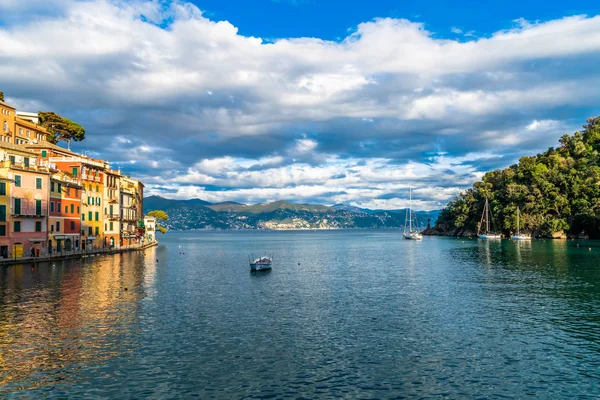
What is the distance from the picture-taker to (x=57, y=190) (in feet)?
305

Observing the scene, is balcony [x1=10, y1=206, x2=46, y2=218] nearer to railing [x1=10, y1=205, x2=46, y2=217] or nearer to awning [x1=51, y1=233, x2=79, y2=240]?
railing [x1=10, y1=205, x2=46, y2=217]

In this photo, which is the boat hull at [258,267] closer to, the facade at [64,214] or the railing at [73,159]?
the facade at [64,214]

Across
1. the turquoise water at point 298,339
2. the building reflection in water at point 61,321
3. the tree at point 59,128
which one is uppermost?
the tree at point 59,128

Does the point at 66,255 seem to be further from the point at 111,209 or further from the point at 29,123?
the point at 29,123

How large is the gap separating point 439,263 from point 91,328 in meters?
77.0

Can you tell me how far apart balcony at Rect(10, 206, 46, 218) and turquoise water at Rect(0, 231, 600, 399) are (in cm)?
2172

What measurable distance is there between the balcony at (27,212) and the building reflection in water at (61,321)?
13.3 m

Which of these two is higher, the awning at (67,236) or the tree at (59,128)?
the tree at (59,128)

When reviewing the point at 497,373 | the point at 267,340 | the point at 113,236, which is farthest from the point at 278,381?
the point at 113,236

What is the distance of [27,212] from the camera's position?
3282 inches

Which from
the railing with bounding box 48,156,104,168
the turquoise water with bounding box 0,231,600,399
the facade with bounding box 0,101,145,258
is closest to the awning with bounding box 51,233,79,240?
the facade with bounding box 0,101,145,258

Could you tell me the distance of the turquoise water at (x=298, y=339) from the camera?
25.0 meters

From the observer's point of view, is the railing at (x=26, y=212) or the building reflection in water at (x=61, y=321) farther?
the railing at (x=26, y=212)

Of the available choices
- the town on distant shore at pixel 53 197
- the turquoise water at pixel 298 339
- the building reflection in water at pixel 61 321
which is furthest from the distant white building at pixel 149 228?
the turquoise water at pixel 298 339
